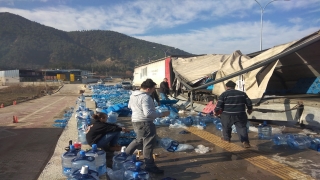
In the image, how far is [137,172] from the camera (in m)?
3.45

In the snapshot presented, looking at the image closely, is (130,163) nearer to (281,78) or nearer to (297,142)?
(297,142)

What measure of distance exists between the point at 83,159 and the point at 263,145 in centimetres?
428

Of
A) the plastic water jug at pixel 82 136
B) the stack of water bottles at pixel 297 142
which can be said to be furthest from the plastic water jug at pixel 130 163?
the stack of water bottles at pixel 297 142

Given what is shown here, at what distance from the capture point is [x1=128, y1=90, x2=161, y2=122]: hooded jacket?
441 cm

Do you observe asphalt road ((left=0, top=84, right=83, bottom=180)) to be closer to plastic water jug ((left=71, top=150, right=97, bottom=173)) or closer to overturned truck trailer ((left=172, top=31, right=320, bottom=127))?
plastic water jug ((left=71, top=150, right=97, bottom=173))

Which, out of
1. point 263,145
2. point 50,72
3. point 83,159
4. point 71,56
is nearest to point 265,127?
point 263,145

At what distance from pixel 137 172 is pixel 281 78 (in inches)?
443

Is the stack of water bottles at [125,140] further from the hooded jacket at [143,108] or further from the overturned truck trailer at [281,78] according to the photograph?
the overturned truck trailer at [281,78]

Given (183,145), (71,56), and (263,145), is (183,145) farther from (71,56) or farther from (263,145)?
(71,56)

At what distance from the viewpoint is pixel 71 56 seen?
180m

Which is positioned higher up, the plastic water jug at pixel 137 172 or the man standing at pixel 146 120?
the man standing at pixel 146 120

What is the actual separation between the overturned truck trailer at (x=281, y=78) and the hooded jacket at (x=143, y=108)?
4242 mm

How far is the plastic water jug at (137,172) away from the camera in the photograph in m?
3.45

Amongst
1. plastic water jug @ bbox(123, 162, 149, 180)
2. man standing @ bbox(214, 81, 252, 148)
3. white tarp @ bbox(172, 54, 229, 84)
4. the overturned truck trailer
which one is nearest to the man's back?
man standing @ bbox(214, 81, 252, 148)
